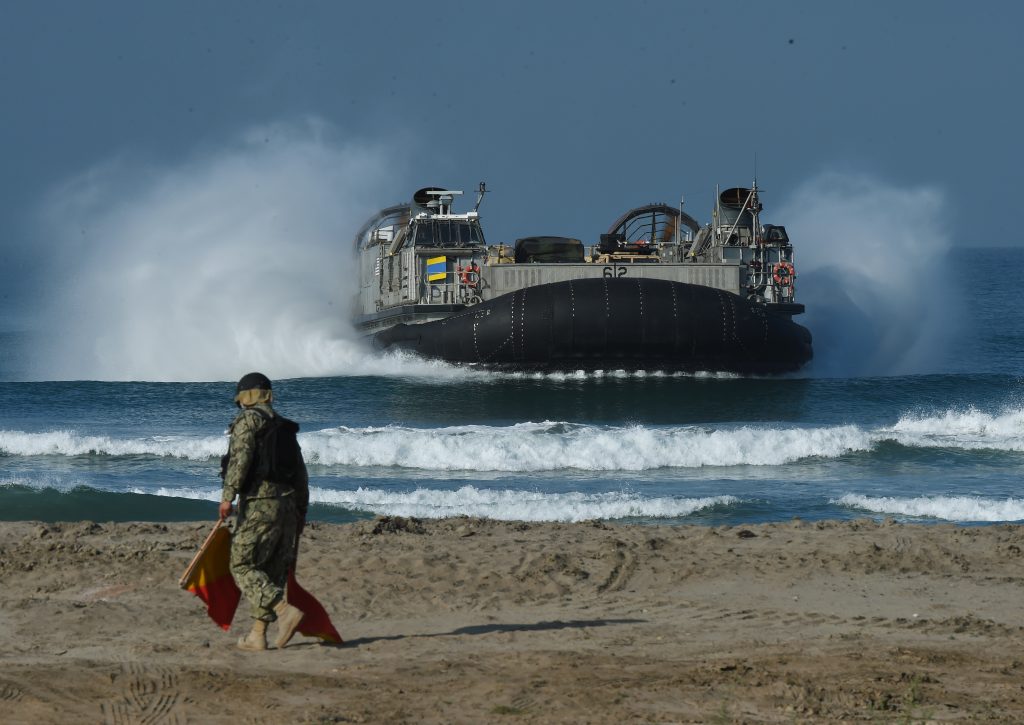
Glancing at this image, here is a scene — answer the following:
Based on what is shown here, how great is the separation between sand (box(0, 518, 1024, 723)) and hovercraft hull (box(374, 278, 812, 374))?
11923 millimetres

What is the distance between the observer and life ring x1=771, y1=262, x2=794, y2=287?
899 inches

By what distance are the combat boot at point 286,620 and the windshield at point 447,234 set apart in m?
18.9

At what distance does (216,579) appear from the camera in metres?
5.48

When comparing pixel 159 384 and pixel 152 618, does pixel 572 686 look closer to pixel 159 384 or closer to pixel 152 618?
pixel 152 618

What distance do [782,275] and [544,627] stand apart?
1755 cm

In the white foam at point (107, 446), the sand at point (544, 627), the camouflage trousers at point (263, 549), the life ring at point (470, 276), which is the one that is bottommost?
the sand at point (544, 627)

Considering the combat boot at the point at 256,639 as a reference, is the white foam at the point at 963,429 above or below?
above

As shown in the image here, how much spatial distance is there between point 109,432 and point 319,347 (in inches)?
341

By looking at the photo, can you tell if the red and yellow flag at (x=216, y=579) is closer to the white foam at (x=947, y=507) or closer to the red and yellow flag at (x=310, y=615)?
the red and yellow flag at (x=310, y=615)

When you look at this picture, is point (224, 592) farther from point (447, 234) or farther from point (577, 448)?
point (447, 234)

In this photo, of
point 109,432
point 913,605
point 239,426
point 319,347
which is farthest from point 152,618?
point 319,347

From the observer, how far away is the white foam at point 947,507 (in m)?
10.2

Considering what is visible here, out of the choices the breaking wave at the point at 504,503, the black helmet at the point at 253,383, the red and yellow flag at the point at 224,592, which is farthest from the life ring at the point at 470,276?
the black helmet at the point at 253,383

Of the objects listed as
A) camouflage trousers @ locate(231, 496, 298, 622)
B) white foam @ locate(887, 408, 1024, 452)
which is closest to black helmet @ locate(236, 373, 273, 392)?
camouflage trousers @ locate(231, 496, 298, 622)
